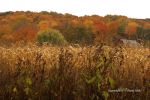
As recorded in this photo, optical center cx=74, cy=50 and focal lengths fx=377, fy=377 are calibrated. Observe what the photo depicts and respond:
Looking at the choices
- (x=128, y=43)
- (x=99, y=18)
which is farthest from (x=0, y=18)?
(x=128, y=43)

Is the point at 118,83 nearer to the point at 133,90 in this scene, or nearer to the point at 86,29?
the point at 133,90

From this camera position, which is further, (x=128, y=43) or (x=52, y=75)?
(x=128, y=43)

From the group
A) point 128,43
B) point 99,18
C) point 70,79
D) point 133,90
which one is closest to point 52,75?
point 70,79

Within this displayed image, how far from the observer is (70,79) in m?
6.60

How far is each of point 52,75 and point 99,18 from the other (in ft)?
245

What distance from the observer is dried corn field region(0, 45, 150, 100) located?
6367 mm

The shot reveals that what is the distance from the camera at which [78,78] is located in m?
6.60

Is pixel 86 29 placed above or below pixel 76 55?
below

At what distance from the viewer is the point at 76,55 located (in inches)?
295

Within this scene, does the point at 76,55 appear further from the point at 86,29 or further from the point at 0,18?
the point at 0,18

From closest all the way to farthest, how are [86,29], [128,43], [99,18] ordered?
[128,43] < [86,29] < [99,18]

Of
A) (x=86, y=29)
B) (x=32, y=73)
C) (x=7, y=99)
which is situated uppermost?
(x=32, y=73)

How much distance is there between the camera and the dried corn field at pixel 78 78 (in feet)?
20.9

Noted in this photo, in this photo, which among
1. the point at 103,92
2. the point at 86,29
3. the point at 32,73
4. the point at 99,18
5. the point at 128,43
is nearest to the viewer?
the point at 103,92
